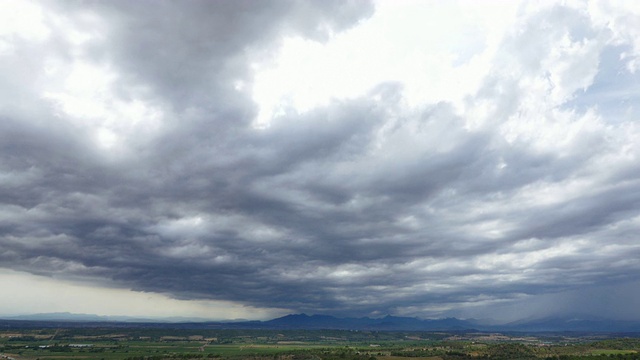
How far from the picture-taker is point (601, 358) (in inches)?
7343

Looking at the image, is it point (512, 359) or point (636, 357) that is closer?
point (636, 357)

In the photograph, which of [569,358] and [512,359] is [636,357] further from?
[512,359]

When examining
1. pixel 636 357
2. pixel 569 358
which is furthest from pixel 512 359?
pixel 636 357

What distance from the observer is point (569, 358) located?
19325 cm

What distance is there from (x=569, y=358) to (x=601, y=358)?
40.4 ft

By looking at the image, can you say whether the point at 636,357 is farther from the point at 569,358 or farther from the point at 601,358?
the point at 569,358

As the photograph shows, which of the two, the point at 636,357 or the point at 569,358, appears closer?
the point at 636,357

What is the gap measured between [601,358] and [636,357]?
12.7 m

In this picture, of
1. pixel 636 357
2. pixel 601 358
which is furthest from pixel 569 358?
pixel 636 357

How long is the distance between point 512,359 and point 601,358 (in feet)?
117

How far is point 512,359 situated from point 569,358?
2383 centimetres

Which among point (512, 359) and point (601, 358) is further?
point (512, 359)

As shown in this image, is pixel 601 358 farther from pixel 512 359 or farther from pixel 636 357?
pixel 512 359

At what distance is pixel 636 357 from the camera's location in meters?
181
